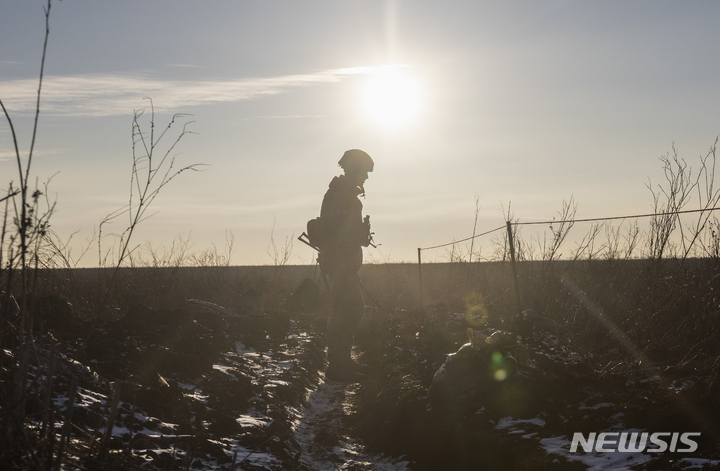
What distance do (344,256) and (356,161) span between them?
121cm

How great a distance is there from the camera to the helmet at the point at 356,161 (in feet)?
22.4

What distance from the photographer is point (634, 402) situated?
3818 mm

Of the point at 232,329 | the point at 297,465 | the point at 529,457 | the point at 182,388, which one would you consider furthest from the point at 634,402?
the point at 232,329

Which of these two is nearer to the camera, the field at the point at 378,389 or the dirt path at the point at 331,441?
the field at the point at 378,389

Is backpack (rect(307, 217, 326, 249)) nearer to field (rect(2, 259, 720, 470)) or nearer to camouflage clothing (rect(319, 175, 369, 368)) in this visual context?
camouflage clothing (rect(319, 175, 369, 368))

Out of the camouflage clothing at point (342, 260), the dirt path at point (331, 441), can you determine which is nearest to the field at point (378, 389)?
the dirt path at point (331, 441)

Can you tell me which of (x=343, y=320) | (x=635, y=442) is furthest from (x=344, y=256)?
(x=635, y=442)

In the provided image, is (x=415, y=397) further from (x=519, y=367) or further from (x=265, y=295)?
Answer: (x=265, y=295)

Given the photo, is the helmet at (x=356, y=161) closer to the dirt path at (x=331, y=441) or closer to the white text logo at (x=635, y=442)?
the dirt path at (x=331, y=441)

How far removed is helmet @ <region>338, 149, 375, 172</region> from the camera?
22.4ft

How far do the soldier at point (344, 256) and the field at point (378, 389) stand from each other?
374mm

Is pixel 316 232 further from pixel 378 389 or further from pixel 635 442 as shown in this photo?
pixel 635 442

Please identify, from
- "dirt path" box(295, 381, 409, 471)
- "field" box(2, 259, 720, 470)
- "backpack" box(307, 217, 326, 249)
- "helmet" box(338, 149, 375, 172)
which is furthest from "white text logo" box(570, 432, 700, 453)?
"helmet" box(338, 149, 375, 172)

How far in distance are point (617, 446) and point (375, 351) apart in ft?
16.5
